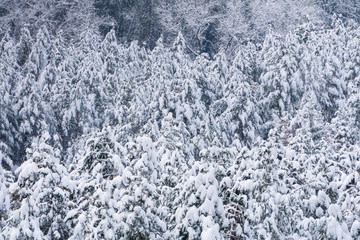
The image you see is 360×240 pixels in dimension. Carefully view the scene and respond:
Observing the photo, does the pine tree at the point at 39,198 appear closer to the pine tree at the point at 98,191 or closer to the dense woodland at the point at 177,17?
the pine tree at the point at 98,191

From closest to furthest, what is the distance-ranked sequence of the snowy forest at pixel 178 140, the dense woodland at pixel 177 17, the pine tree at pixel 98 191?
the pine tree at pixel 98 191 < the snowy forest at pixel 178 140 < the dense woodland at pixel 177 17

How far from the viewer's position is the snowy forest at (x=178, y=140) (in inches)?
417

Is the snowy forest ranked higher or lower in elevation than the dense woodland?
lower

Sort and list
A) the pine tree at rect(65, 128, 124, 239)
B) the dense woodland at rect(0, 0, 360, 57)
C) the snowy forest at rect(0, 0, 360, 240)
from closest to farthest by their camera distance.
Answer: the pine tree at rect(65, 128, 124, 239), the snowy forest at rect(0, 0, 360, 240), the dense woodland at rect(0, 0, 360, 57)

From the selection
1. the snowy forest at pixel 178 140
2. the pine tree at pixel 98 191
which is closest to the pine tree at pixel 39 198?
the snowy forest at pixel 178 140

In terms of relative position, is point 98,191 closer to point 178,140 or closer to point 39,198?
point 39,198

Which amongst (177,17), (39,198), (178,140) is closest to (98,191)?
(39,198)

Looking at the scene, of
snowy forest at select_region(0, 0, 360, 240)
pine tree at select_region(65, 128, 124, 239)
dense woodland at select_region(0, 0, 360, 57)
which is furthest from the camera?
dense woodland at select_region(0, 0, 360, 57)

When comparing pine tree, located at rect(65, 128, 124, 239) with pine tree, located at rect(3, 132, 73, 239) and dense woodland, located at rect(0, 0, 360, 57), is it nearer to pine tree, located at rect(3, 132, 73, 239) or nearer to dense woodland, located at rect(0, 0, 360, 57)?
pine tree, located at rect(3, 132, 73, 239)

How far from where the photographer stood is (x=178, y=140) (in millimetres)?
13898

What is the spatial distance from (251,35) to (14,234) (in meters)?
36.7

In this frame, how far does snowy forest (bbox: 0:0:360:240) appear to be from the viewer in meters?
A: 10.6

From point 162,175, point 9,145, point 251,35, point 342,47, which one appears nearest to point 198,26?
point 251,35

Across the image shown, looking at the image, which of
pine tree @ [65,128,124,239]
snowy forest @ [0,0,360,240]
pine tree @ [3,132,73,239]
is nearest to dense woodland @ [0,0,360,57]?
snowy forest @ [0,0,360,240]
